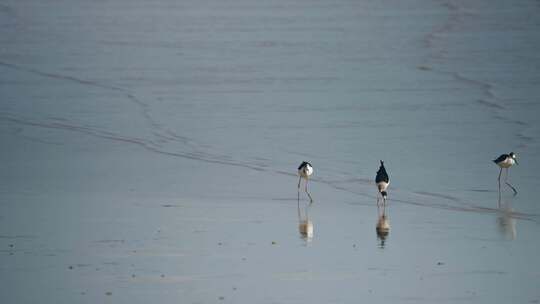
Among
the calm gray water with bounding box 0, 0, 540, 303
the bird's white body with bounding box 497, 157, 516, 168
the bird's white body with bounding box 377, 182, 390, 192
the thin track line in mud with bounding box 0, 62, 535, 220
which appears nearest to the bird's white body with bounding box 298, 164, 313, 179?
the calm gray water with bounding box 0, 0, 540, 303

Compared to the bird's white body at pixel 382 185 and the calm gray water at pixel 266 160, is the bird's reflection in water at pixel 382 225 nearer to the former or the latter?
the calm gray water at pixel 266 160

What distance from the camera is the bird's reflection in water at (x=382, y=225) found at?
43.8 ft

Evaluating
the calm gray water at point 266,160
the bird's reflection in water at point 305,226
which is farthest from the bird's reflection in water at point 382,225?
the bird's reflection in water at point 305,226

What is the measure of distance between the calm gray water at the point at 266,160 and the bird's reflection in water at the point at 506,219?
3 cm

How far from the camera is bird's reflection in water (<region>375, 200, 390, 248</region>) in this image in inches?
526

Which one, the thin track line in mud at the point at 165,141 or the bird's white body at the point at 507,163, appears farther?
the bird's white body at the point at 507,163

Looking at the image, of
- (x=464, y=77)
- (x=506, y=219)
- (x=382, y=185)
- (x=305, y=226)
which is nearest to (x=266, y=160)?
(x=382, y=185)

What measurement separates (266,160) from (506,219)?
5.26 m

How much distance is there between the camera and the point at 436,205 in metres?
15.4

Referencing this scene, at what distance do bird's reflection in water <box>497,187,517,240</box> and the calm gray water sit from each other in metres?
0.03

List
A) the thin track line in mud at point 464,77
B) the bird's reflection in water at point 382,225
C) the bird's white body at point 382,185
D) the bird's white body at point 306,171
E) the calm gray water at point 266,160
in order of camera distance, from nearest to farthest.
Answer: the calm gray water at point 266,160
the bird's reflection in water at point 382,225
the bird's white body at point 382,185
the bird's white body at point 306,171
the thin track line in mud at point 464,77

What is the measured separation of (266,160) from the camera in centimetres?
1891

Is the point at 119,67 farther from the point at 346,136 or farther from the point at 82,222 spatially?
the point at 82,222

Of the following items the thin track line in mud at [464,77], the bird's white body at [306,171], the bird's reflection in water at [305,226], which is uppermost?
the thin track line in mud at [464,77]
